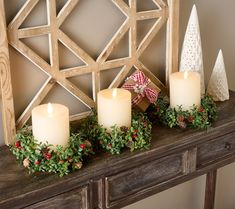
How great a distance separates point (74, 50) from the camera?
91 cm

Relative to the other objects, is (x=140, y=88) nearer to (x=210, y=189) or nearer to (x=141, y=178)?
(x=141, y=178)

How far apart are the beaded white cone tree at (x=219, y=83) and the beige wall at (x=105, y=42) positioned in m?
0.13

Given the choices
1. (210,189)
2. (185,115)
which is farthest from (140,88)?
(210,189)

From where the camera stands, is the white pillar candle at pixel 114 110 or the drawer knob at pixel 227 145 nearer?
the white pillar candle at pixel 114 110

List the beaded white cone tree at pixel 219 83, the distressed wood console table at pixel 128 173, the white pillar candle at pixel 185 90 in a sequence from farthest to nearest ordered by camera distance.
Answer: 1. the beaded white cone tree at pixel 219 83
2. the white pillar candle at pixel 185 90
3. the distressed wood console table at pixel 128 173

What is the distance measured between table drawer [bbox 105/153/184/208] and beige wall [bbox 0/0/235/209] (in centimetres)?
22

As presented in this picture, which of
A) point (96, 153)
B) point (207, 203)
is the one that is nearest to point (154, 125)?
point (96, 153)

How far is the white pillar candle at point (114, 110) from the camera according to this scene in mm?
854

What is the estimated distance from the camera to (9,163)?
2.65ft

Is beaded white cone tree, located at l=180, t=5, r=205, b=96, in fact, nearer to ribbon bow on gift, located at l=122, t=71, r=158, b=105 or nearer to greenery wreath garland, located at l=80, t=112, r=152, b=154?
ribbon bow on gift, located at l=122, t=71, r=158, b=105

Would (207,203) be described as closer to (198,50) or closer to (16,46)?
(198,50)

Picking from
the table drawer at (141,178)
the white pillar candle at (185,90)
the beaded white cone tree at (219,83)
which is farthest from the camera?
the beaded white cone tree at (219,83)

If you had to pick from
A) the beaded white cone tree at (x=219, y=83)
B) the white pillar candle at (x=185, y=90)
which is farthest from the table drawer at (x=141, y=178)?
the beaded white cone tree at (x=219, y=83)

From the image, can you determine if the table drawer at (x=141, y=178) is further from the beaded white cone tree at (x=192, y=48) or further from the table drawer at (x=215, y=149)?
the beaded white cone tree at (x=192, y=48)
